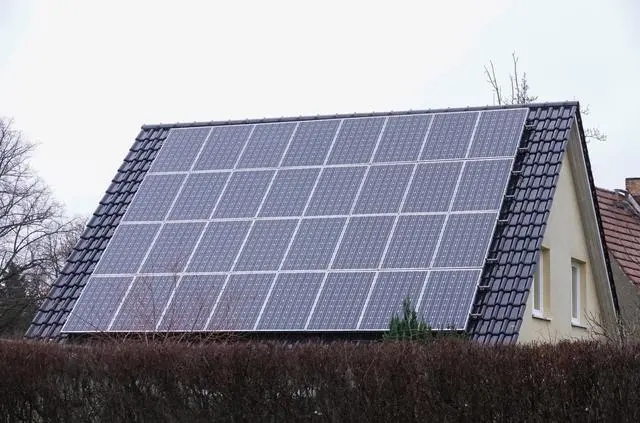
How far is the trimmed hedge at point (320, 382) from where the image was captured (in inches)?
439

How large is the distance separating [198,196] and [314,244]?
2.74 m

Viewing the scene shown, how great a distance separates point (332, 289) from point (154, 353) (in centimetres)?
552

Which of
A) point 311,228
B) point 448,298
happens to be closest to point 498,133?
point 311,228

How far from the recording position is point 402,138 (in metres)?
20.9

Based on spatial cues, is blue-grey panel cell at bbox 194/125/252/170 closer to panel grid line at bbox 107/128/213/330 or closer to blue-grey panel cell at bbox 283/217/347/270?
panel grid line at bbox 107/128/213/330

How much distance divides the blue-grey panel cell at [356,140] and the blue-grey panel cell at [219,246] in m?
1.96

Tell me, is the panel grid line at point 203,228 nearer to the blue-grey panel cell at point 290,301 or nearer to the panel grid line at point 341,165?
the panel grid line at point 341,165

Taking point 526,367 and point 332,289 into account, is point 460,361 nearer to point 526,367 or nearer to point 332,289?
point 526,367

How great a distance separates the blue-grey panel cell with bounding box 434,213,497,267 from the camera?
1814 centimetres

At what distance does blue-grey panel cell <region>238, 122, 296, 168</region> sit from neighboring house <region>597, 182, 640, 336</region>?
25.5 feet

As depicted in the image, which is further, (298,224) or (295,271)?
(298,224)

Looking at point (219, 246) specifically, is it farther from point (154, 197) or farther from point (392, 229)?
point (392, 229)

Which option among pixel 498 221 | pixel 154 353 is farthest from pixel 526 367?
pixel 498 221

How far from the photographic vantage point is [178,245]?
20.1 m
